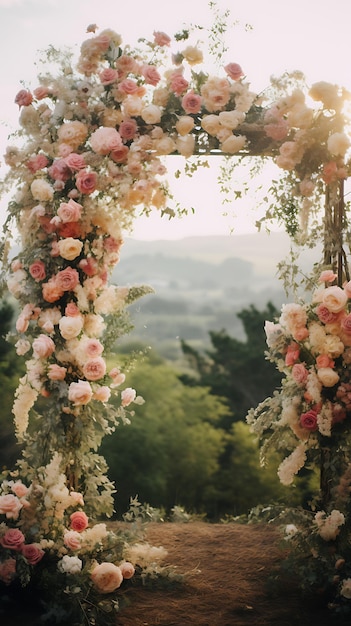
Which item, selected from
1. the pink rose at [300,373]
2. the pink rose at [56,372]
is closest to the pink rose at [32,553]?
the pink rose at [56,372]

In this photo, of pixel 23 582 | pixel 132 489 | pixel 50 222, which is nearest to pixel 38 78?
pixel 50 222

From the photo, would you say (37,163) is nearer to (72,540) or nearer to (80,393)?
(80,393)

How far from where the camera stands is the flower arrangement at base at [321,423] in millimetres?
3828

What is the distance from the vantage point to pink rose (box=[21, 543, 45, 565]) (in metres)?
3.69

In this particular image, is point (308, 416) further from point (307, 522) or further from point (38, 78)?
point (38, 78)

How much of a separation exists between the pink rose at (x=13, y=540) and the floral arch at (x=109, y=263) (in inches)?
0.4

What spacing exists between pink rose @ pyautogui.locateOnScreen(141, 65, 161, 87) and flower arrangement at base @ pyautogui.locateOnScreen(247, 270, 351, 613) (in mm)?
1433

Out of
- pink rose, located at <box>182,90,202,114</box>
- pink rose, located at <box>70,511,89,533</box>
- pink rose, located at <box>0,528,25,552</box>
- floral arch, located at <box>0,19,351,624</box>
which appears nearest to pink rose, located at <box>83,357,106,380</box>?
floral arch, located at <box>0,19,351,624</box>

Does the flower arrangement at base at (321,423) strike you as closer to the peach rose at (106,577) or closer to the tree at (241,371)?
the peach rose at (106,577)

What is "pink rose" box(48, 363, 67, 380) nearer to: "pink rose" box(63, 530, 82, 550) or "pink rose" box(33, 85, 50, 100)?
"pink rose" box(63, 530, 82, 550)

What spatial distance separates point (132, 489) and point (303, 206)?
786 cm

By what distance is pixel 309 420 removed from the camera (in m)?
3.89

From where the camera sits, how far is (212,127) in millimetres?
3971

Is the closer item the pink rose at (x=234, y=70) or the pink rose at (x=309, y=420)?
the pink rose at (x=309, y=420)
